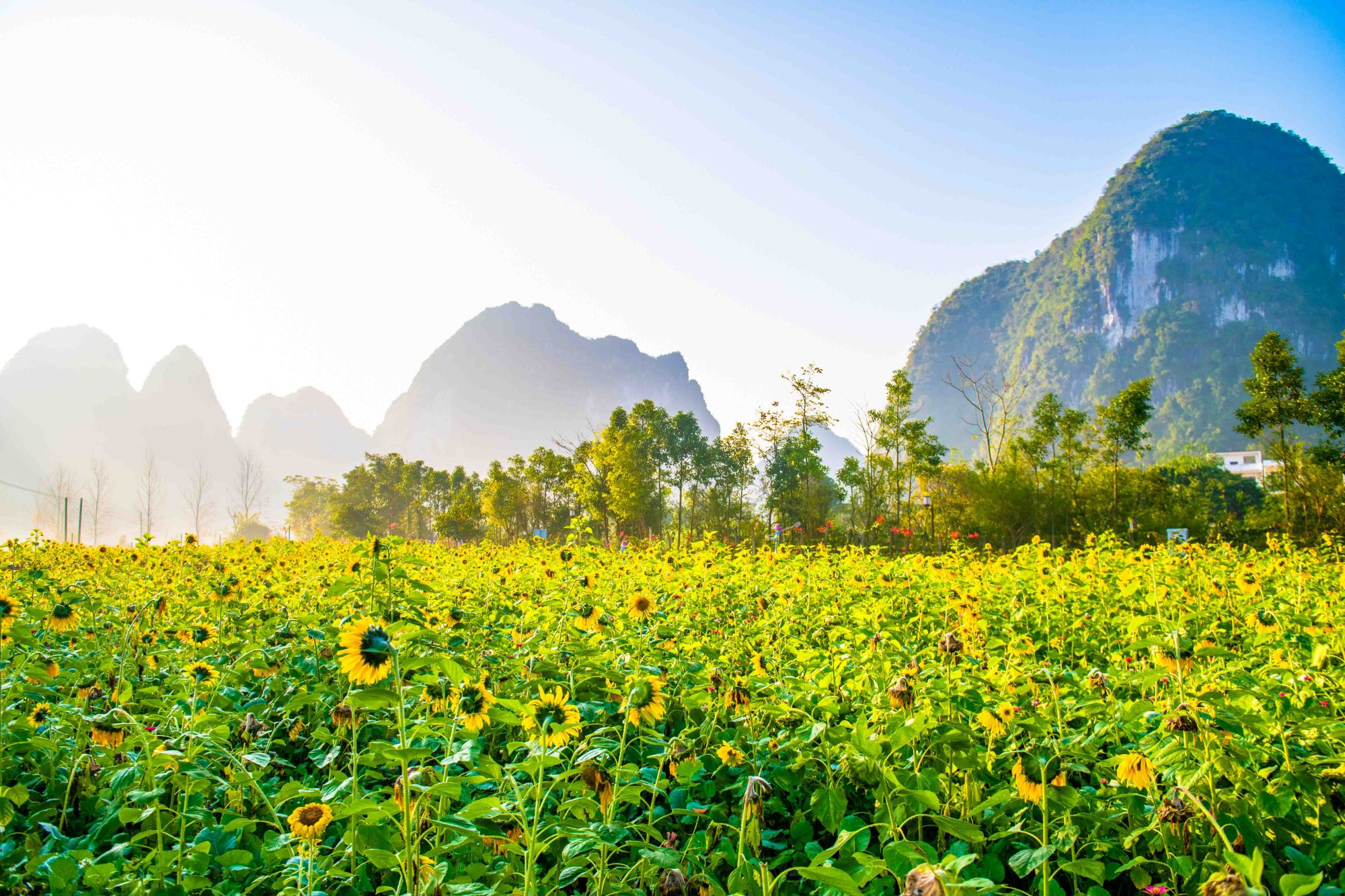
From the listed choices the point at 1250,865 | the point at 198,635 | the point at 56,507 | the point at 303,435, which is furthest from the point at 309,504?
the point at 303,435

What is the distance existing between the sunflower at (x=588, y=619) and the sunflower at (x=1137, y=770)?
1.39 m

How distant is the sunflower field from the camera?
114 centimetres

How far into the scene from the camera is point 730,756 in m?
1.56

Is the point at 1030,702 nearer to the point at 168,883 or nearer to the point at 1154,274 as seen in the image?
the point at 168,883

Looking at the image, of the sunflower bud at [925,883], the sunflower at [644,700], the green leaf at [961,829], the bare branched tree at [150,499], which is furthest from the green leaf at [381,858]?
the bare branched tree at [150,499]

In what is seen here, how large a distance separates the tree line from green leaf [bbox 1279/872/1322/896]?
1057cm

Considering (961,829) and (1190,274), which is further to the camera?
(1190,274)

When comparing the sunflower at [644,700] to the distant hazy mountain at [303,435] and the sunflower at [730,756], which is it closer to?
the sunflower at [730,756]

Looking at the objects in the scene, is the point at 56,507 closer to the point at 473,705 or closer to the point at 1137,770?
the point at 473,705

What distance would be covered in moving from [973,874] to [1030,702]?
34.1 inches

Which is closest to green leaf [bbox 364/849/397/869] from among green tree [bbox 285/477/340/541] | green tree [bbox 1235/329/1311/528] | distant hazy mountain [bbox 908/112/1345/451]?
green tree [bbox 1235/329/1311/528]

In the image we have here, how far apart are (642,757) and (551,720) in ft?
1.49

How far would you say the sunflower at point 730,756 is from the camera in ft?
5.05

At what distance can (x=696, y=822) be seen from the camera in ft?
4.80
